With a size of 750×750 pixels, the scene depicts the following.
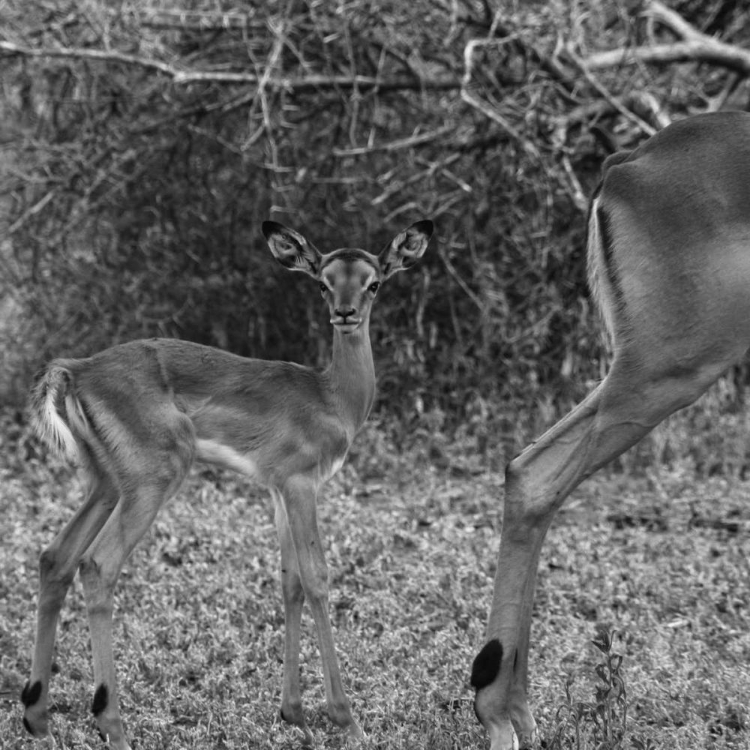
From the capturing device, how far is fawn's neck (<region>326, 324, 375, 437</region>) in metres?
4.62

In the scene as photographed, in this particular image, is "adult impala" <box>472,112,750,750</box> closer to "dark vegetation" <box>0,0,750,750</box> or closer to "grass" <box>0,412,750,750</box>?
"grass" <box>0,412,750,750</box>

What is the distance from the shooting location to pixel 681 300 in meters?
3.67

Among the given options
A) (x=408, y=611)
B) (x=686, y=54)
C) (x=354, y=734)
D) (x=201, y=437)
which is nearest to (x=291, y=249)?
(x=201, y=437)

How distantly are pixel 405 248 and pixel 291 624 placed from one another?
1.38 m

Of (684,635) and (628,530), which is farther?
(628,530)

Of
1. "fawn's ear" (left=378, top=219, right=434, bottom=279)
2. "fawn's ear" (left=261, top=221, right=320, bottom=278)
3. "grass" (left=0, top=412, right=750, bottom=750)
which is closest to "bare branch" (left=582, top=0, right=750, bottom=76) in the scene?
"grass" (left=0, top=412, right=750, bottom=750)

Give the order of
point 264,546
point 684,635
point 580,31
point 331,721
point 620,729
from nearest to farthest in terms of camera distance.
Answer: point 620,729
point 331,721
point 684,635
point 264,546
point 580,31

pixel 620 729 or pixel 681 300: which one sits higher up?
pixel 681 300

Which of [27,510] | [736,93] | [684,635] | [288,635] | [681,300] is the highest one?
[681,300]

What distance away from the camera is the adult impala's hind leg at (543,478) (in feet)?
11.8

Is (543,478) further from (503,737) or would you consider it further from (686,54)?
(686,54)

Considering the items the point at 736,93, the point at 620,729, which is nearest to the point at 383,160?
the point at 736,93

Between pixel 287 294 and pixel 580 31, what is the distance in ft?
8.30

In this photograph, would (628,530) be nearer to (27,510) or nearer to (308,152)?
(27,510)
